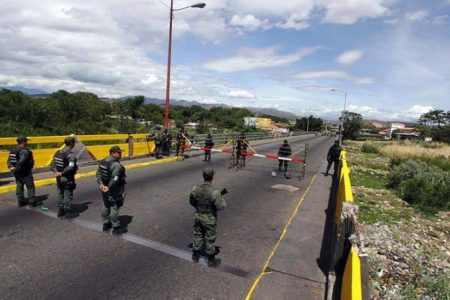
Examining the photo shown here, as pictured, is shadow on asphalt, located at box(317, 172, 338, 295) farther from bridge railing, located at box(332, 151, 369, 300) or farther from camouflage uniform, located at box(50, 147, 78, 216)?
camouflage uniform, located at box(50, 147, 78, 216)

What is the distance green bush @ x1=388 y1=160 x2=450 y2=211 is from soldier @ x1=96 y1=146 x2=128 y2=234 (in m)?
10.1

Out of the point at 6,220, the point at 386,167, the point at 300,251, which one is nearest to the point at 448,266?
the point at 300,251

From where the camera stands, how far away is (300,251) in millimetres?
6758

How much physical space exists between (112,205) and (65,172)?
1.44 m

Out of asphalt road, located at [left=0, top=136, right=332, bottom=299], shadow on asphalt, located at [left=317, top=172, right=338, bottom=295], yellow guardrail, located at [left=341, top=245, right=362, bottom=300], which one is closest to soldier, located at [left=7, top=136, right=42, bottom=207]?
asphalt road, located at [left=0, top=136, right=332, bottom=299]

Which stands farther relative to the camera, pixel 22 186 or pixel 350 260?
pixel 22 186

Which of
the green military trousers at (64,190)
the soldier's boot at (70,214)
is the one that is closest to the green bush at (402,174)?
the soldier's boot at (70,214)

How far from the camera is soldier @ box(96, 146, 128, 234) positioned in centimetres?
660

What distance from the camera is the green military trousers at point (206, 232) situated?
5723 mm

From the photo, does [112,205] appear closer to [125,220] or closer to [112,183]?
[112,183]

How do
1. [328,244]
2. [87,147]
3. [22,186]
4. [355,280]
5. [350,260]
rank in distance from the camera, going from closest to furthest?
[355,280] → [350,260] → [328,244] → [22,186] → [87,147]

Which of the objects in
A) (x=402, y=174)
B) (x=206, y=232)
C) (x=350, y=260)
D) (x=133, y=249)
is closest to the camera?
(x=350, y=260)

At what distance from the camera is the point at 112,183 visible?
655 centimetres

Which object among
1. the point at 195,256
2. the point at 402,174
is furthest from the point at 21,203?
the point at 402,174
